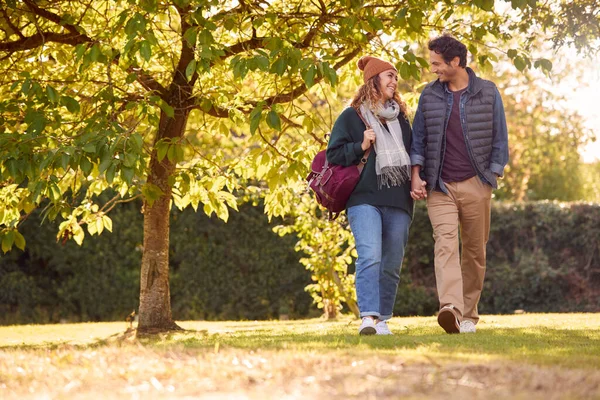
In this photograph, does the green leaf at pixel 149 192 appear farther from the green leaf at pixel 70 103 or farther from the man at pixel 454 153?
A: the man at pixel 454 153

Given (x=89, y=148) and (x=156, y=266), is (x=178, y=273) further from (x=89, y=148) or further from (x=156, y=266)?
(x=89, y=148)

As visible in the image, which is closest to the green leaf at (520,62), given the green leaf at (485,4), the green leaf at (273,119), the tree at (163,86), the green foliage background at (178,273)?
the tree at (163,86)

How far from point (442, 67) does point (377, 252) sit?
4.80 ft

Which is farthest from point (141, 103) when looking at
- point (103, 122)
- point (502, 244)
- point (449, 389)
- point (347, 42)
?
point (502, 244)

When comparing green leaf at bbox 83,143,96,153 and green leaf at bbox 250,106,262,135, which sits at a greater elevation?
green leaf at bbox 250,106,262,135

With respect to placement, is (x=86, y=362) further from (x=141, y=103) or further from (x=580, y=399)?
(x=141, y=103)

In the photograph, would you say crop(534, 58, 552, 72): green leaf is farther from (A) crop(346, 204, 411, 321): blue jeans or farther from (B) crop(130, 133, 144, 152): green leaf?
(B) crop(130, 133, 144, 152): green leaf

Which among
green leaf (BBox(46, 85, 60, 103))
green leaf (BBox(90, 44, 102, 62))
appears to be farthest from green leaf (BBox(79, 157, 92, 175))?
green leaf (BBox(90, 44, 102, 62))

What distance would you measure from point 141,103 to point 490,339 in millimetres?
3439

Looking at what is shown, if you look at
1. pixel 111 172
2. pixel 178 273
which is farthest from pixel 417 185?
pixel 178 273

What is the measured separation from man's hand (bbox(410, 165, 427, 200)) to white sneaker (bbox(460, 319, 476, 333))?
3.37 feet

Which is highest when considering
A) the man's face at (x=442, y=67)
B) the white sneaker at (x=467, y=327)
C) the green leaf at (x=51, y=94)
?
the man's face at (x=442, y=67)

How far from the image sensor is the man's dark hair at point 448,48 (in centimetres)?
A: 652

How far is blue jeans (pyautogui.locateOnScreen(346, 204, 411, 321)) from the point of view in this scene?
6277 mm
